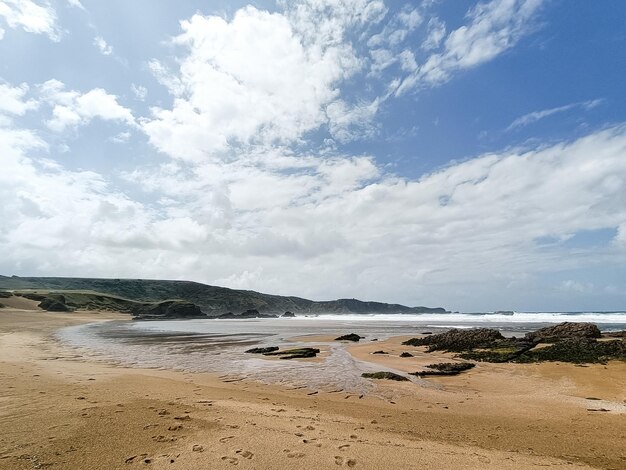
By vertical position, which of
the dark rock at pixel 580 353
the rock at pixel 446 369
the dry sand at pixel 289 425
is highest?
the dark rock at pixel 580 353

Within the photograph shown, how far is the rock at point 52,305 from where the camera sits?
3100 inches

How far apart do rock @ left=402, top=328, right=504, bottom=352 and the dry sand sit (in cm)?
1189

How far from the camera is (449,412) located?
33.0 feet

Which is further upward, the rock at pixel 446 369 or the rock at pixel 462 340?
the rock at pixel 462 340

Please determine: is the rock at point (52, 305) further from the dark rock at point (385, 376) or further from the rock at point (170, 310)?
the dark rock at point (385, 376)

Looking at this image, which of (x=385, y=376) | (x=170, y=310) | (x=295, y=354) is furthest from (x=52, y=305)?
(x=385, y=376)

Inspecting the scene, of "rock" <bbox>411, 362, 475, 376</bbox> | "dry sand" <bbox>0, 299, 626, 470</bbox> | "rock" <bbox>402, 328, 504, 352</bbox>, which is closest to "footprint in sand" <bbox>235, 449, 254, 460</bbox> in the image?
"dry sand" <bbox>0, 299, 626, 470</bbox>

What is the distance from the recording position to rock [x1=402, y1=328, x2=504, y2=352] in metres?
25.7

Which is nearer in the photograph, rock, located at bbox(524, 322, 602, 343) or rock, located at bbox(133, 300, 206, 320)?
rock, located at bbox(524, 322, 602, 343)

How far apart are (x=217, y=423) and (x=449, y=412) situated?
646 centimetres

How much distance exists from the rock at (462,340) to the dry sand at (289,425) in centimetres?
1189

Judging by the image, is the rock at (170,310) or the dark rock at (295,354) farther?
the rock at (170,310)

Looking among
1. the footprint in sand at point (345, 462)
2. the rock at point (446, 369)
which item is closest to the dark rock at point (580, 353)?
the rock at point (446, 369)

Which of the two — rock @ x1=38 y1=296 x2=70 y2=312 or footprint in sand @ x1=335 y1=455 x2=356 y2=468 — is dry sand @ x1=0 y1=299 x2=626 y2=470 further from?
rock @ x1=38 y1=296 x2=70 y2=312
